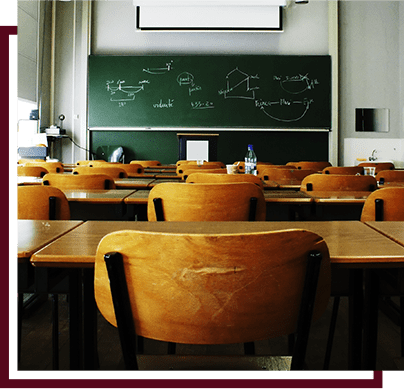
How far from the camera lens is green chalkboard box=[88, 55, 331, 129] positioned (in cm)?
837

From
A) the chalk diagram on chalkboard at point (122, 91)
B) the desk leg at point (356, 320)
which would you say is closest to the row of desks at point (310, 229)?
the desk leg at point (356, 320)

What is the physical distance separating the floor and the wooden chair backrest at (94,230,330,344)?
96 cm

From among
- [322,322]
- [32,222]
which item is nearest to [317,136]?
[322,322]

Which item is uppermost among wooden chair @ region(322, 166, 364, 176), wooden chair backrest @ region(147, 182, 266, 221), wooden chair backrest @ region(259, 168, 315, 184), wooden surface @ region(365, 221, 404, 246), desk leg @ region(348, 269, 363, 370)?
wooden chair @ region(322, 166, 364, 176)

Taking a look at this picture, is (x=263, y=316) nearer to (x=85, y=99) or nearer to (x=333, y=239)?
(x=333, y=239)

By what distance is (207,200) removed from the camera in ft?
5.65

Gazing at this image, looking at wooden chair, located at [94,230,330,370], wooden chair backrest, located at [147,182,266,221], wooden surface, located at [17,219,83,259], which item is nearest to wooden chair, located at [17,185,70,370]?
wooden chair backrest, located at [147,182,266,221]

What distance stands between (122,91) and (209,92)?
1683 millimetres

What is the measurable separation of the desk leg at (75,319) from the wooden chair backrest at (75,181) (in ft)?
5.13

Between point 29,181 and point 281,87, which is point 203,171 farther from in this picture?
point 281,87

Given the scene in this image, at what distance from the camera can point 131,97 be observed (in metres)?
8.41

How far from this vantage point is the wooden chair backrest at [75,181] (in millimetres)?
2631

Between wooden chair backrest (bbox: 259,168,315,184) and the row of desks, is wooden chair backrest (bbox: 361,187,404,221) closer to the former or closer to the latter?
the row of desks

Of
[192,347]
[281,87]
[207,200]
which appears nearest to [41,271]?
[207,200]
